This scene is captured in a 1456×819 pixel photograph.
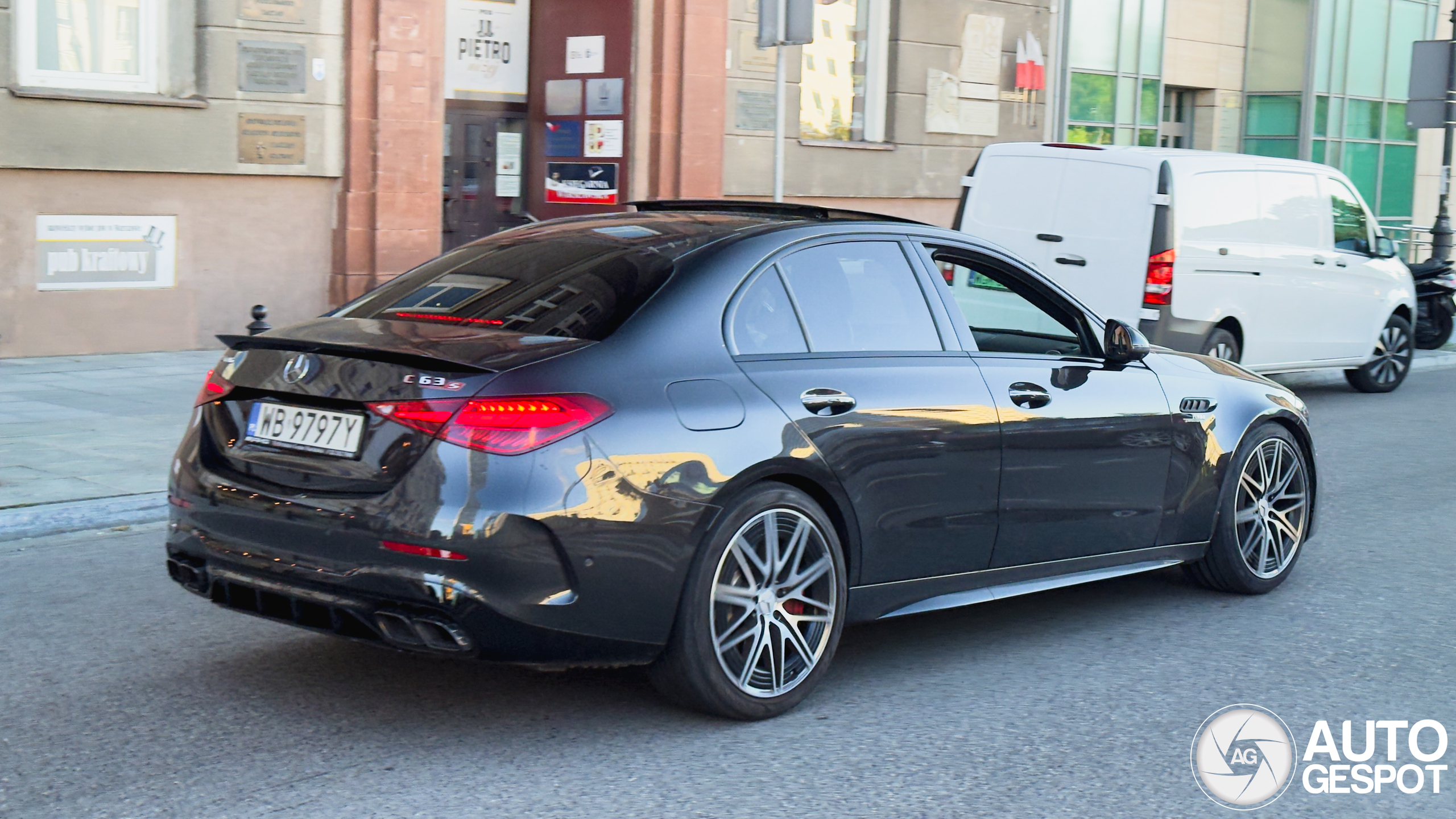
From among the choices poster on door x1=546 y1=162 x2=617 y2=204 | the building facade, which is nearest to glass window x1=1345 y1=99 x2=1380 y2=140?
the building facade

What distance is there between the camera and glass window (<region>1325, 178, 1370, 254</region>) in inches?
538

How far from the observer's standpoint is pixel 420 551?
4.26 metres

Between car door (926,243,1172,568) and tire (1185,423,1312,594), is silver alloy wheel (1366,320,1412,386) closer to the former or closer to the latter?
tire (1185,423,1312,594)

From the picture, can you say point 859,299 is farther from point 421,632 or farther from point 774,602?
point 421,632

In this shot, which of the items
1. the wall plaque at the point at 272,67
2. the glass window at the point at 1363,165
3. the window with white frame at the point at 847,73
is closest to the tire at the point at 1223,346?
the window with white frame at the point at 847,73

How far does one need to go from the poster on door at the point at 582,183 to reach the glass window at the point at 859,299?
12069mm

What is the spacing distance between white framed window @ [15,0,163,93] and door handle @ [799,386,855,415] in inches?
385

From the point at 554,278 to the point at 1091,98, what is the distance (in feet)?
63.1

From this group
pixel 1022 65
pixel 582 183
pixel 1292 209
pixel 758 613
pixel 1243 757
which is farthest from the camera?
pixel 1022 65

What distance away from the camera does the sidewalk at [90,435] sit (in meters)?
7.57

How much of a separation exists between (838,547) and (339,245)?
1061 centimetres

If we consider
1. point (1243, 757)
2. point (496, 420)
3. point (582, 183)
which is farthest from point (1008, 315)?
point (582, 183)

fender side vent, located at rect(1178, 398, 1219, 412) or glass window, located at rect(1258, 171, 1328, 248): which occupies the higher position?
glass window, located at rect(1258, 171, 1328, 248)

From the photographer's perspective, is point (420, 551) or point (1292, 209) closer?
point (420, 551)
